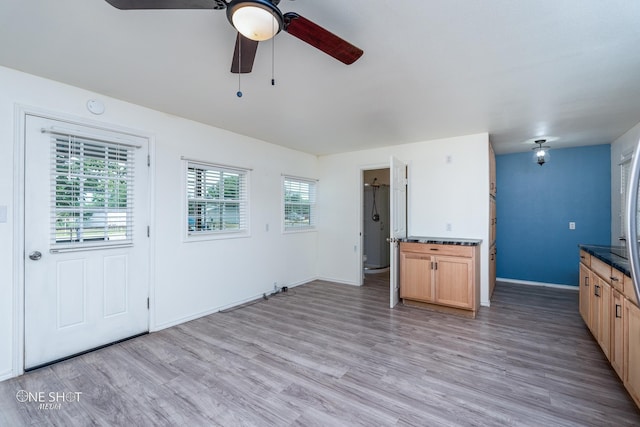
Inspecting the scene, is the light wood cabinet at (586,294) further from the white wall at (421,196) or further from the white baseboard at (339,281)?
the white baseboard at (339,281)

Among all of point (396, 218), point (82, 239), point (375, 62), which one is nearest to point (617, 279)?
point (396, 218)

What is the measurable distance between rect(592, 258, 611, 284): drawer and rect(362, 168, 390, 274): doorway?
4.31 metres

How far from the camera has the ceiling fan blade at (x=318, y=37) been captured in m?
1.39

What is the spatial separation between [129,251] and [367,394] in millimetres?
2662

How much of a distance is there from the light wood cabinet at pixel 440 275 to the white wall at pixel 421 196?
0.60m

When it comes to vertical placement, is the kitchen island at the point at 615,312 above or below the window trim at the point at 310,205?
below

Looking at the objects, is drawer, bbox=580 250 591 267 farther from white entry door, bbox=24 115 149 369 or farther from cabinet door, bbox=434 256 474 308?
white entry door, bbox=24 115 149 369

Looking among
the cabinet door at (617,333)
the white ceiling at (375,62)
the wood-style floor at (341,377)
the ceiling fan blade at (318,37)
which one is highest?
the white ceiling at (375,62)

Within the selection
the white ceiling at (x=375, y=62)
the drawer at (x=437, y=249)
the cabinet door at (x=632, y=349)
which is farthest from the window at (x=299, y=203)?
the cabinet door at (x=632, y=349)

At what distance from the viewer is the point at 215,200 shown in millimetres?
3822

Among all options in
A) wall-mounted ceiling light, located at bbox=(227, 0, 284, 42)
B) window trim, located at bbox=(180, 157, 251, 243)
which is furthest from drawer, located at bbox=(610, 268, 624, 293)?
window trim, located at bbox=(180, 157, 251, 243)

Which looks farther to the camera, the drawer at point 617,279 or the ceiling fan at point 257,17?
the drawer at point 617,279

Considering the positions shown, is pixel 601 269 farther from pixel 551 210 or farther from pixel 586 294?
pixel 551 210

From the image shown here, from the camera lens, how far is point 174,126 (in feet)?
11.1
